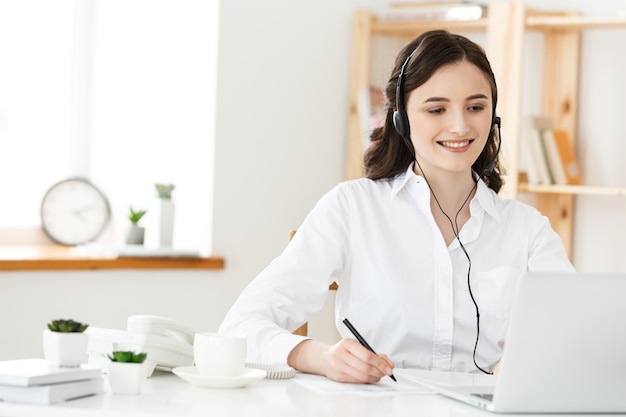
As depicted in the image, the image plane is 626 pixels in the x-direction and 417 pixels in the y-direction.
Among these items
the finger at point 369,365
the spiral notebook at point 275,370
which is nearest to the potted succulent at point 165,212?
the spiral notebook at point 275,370

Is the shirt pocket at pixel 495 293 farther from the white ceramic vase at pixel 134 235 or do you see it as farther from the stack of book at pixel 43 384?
the white ceramic vase at pixel 134 235

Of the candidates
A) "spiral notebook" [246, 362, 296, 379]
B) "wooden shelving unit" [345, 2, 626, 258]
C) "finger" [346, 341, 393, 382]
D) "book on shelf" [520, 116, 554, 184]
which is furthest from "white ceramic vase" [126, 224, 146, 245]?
"finger" [346, 341, 393, 382]

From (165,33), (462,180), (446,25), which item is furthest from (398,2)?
(462,180)

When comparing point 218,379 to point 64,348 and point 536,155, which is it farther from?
point 536,155

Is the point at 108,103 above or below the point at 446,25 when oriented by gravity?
below

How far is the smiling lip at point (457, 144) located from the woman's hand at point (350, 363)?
0.61m

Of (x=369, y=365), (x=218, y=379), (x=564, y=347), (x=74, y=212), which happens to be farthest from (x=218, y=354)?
(x=74, y=212)

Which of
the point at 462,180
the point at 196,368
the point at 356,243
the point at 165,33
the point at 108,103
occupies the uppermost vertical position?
the point at 165,33

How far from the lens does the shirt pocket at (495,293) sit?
2068mm

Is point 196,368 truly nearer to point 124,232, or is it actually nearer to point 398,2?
point 124,232

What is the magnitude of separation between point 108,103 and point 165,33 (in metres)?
0.33

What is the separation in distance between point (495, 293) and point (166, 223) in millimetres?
1596

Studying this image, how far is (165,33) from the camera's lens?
144 inches

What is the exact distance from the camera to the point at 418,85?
213 centimetres
